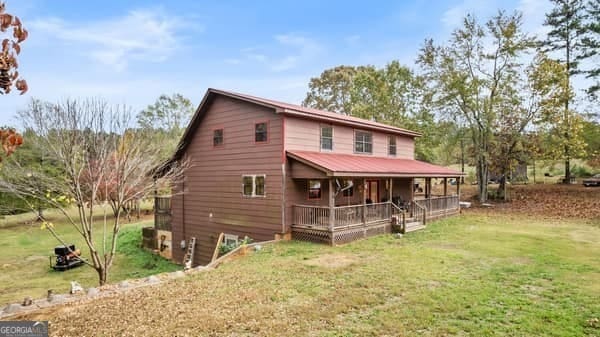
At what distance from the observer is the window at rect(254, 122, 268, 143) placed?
1302 centimetres

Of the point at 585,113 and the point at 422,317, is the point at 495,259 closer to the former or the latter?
the point at 422,317

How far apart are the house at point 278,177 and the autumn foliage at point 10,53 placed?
9563mm

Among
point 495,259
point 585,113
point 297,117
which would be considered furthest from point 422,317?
point 585,113

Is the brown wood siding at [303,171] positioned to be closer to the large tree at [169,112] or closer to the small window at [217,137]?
the small window at [217,137]

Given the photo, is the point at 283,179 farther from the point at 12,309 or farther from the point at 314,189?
the point at 12,309

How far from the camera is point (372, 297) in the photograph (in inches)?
255

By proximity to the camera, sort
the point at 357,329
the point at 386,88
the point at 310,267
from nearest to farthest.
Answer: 1. the point at 357,329
2. the point at 310,267
3. the point at 386,88

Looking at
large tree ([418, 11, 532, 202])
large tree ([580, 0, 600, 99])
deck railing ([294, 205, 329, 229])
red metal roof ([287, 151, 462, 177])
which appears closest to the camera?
red metal roof ([287, 151, 462, 177])

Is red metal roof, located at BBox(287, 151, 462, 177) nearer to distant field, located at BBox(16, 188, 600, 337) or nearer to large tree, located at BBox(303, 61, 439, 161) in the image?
distant field, located at BBox(16, 188, 600, 337)

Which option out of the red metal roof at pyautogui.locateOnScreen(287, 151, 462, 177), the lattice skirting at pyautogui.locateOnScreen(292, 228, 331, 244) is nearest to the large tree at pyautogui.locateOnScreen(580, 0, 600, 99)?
the red metal roof at pyautogui.locateOnScreen(287, 151, 462, 177)

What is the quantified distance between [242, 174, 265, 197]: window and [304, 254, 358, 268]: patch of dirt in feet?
13.8

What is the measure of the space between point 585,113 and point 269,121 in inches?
997

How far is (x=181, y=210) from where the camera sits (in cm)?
1678

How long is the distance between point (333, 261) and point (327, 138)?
20.8ft
